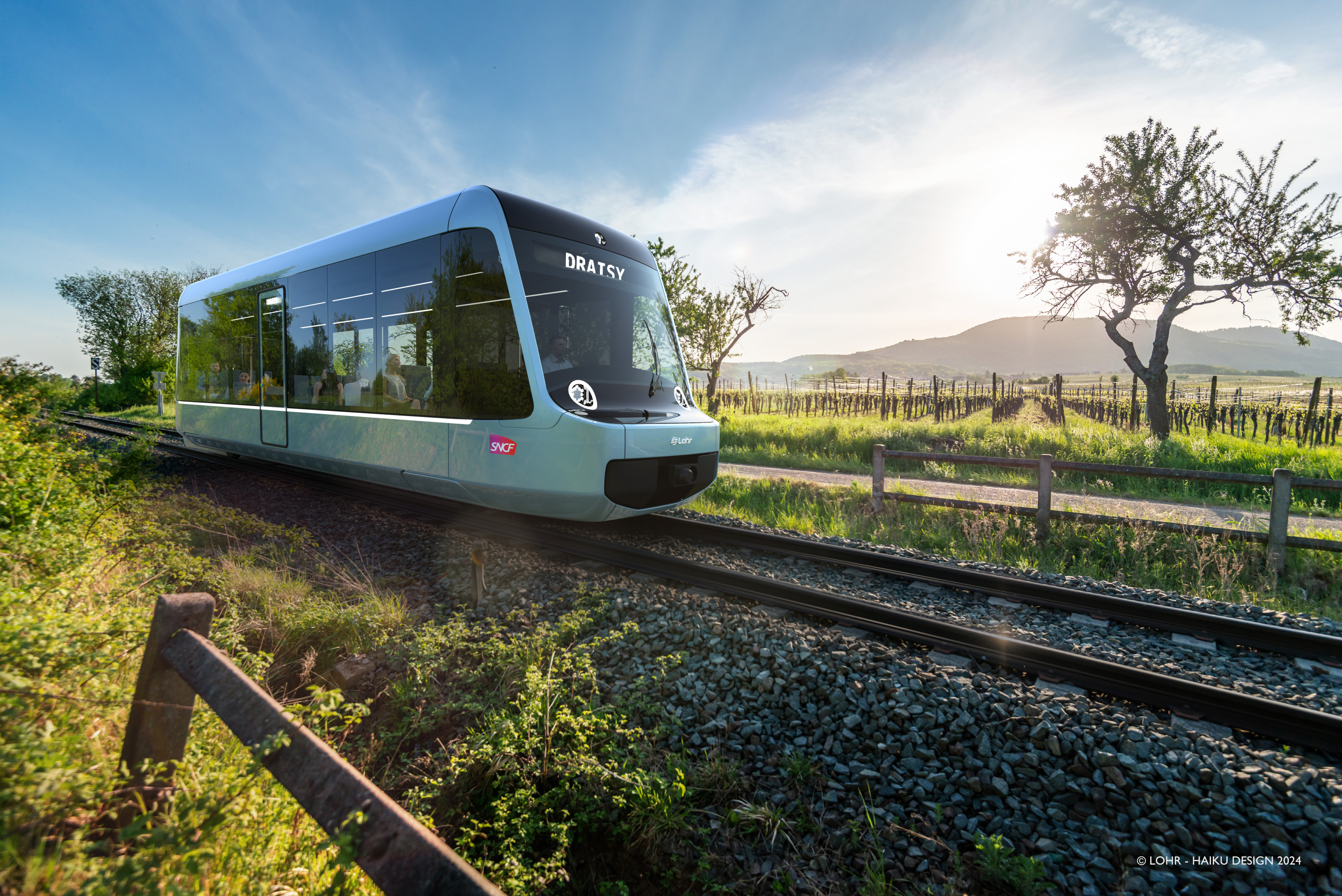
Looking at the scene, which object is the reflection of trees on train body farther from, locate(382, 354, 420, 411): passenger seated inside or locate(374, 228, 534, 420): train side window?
locate(382, 354, 420, 411): passenger seated inside

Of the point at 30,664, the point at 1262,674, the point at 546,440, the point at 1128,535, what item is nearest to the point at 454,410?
the point at 546,440

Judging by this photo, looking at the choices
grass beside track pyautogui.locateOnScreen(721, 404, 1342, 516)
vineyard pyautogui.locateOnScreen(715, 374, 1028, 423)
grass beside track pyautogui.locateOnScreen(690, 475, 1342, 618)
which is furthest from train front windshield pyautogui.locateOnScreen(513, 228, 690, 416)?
vineyard pyautogui.locateOnScreen(715, 374, 1028, 423)

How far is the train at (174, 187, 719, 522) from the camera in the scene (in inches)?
220

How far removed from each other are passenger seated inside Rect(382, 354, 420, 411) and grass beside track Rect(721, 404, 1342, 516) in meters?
10.2

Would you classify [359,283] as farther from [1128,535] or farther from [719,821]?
[1128,535]

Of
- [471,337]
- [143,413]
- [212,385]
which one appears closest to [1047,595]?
[471,337]

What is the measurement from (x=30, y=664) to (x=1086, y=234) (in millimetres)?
23746

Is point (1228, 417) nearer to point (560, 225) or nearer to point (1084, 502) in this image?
point (1084, 502)

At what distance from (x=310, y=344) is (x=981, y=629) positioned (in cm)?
898

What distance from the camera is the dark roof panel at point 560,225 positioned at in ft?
19.4

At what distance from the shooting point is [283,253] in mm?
9008

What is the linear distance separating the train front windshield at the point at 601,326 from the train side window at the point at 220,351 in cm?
636

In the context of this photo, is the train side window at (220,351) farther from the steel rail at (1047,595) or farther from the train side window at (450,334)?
the steel rail at (1047,595)

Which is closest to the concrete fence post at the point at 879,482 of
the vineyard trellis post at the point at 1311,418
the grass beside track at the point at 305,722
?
the grass beside track at the point at 305,722
